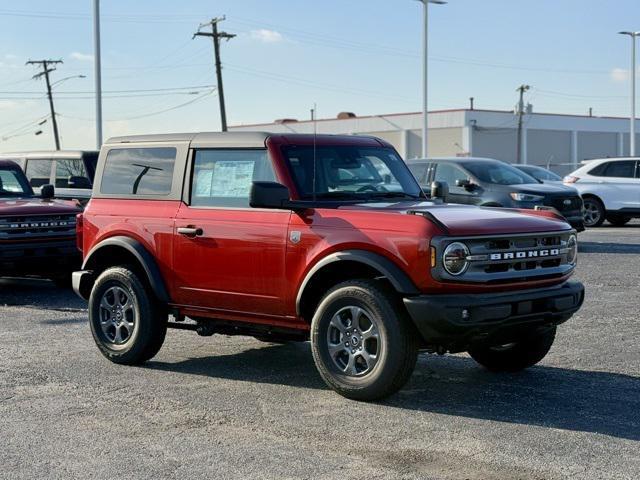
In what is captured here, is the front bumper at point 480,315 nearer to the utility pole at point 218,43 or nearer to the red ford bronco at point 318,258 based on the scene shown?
the red ford bronco at point 318,258

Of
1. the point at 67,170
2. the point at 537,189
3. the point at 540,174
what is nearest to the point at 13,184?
the point at 67,170

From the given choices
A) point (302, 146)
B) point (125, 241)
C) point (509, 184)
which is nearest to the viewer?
point (302, 146)

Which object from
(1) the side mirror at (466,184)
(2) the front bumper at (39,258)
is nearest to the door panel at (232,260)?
(2) the front bumper at (39,258)

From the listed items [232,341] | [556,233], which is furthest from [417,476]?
[232,341]

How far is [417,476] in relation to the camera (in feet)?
16.6

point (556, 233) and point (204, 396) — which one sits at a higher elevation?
point (556, 233)

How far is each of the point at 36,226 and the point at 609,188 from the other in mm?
15287

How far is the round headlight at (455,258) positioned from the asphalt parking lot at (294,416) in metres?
0.94

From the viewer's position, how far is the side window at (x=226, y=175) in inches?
292

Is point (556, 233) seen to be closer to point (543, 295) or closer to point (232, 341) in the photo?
point (543, 295)

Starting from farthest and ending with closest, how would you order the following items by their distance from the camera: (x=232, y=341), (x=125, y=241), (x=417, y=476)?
1. (x=232, y=341)
2. (x=125, y=241)
3. (x=417, y=476)

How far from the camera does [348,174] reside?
24.8 ft

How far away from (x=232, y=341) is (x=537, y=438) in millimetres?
4080

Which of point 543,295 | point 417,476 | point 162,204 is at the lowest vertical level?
point 417,476
